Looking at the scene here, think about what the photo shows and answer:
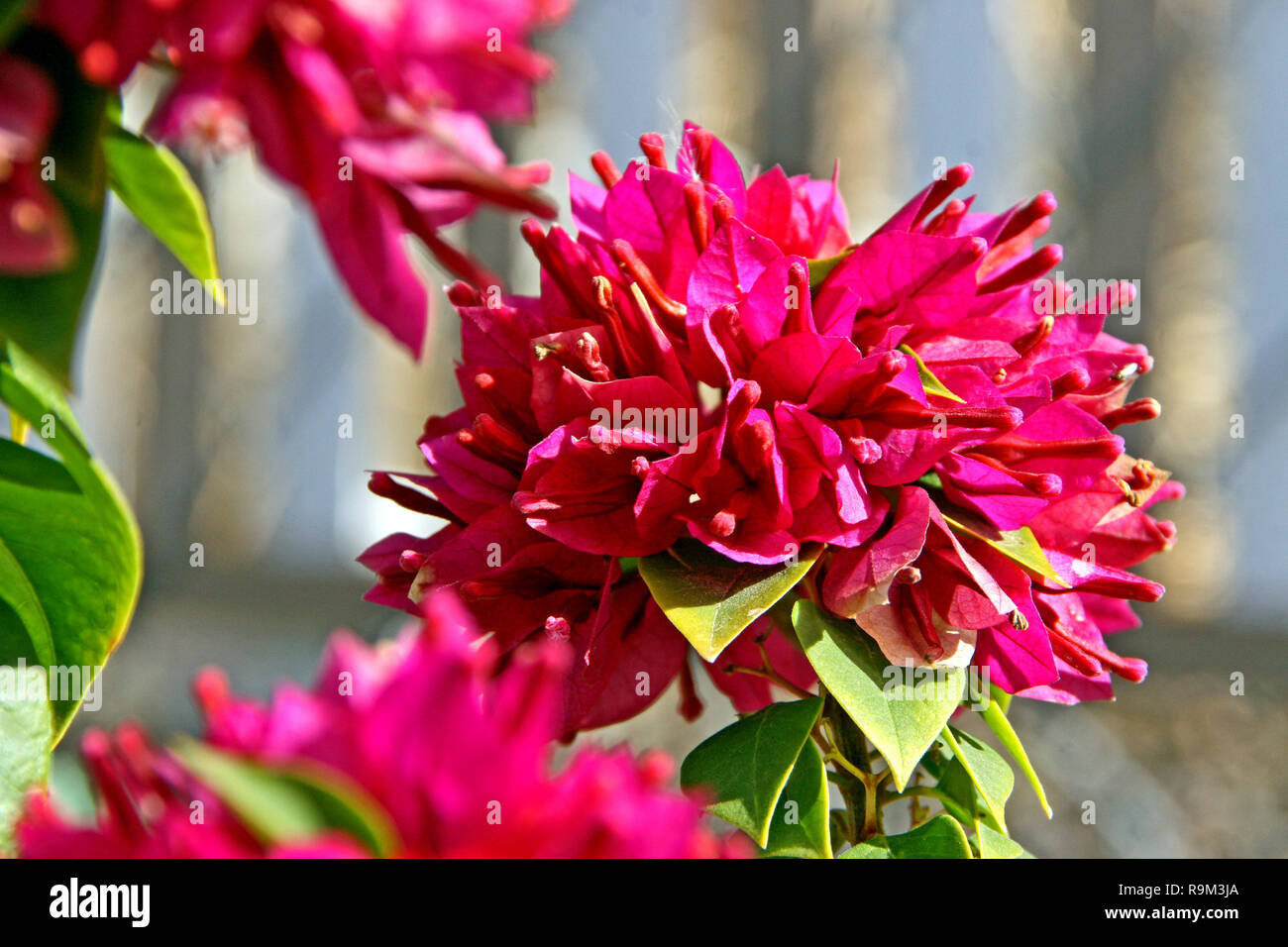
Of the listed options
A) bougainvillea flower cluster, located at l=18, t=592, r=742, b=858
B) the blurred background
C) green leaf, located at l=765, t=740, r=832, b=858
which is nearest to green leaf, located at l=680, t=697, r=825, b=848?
green leaf, located at l=765, t=740, r=832, b=858

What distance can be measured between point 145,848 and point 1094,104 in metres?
1.95

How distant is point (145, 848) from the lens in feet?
0.46

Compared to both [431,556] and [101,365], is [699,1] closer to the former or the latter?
Answer: [101,365]

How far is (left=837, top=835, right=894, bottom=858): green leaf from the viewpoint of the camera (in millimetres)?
257

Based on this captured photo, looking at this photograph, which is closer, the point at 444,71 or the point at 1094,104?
the point at 444,71

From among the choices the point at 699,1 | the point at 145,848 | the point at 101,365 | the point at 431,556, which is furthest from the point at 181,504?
the point at 145,848

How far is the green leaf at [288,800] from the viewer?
10cm

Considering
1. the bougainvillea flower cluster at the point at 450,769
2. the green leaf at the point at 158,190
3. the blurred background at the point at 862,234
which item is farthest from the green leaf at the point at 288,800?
the blurred background at the point at 862,234

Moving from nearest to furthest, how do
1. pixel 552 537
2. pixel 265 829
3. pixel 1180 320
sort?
pixel 265 829 < pixel 552 537 < pixel 1180 320

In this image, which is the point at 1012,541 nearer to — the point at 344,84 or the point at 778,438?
the point at 778,438

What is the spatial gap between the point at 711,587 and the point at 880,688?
5 cm

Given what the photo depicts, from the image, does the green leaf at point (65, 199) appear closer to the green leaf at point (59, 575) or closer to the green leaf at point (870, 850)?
the green leaf at point (59, 575)

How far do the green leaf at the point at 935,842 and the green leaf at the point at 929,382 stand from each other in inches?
3.9

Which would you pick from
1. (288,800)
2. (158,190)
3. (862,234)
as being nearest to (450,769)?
(288,800)
